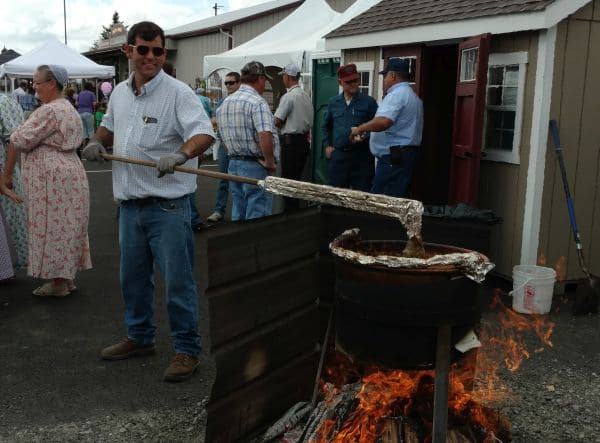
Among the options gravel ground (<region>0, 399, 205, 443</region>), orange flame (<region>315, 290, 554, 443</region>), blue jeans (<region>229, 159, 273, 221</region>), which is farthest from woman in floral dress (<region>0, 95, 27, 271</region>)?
orange flame (<region>315, 290, 554, 443</region>)

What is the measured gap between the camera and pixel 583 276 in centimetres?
650

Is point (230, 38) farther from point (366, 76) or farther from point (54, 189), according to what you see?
point (54, 189)

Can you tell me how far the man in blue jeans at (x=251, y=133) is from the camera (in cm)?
665

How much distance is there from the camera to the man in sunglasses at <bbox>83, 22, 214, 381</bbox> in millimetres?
4059

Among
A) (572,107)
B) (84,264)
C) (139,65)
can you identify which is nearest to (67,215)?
(84,264)

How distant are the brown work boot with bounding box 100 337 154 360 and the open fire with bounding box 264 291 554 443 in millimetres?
1483

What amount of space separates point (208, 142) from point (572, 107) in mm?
3710

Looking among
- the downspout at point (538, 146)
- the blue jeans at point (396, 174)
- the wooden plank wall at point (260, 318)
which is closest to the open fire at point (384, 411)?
the wooden plank wall at point (260, 318)

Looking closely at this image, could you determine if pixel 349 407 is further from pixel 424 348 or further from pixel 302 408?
pixel 424 348

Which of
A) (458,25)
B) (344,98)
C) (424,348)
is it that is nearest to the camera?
(424,348)

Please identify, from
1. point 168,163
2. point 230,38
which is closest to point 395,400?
point 168,163

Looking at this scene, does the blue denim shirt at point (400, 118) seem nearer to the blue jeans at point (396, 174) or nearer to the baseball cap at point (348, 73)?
the blue jeans at point (396, 174)

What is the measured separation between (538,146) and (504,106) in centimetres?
70

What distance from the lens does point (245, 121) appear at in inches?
266
